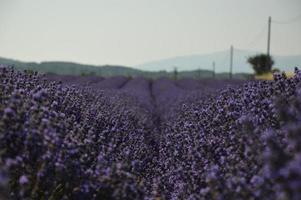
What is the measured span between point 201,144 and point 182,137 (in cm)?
135

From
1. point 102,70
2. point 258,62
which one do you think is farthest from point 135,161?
point 102,70

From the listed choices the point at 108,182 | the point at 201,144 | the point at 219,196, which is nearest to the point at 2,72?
the point at 201,144

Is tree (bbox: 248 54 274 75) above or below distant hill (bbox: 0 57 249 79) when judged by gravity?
above

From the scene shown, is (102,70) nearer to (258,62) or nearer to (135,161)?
(258,62)

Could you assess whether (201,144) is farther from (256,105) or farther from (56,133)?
(56,133)

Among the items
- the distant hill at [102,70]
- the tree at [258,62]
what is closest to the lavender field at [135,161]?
the tree at [258,62]

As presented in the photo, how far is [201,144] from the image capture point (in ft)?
16.0

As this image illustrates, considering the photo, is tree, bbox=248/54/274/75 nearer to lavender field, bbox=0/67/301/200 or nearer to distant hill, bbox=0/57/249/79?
distant hill, bbox=0/57/249/79

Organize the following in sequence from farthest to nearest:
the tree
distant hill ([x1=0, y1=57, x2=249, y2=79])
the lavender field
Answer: distant hill ([x1=0, y1=57, x2=249, y2=79]) < the tree < the lavender field

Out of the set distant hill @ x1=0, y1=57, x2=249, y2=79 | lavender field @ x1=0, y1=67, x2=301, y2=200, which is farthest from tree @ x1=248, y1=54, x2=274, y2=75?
lavender field @ x1=0, y1=67, x2=301, y2=200

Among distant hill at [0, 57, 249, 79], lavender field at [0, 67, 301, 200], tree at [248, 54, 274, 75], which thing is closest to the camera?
lavender field at [0, 67, 301, 200]

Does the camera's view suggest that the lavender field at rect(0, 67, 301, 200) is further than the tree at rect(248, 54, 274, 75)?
No

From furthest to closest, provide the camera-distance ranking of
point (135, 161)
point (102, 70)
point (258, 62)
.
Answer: point (102, 70) < point (258, 62) < point (135, 161)

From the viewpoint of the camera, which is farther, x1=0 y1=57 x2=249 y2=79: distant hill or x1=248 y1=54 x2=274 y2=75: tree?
x1=0 y1=57 x2=249 y2=79: distant hill
